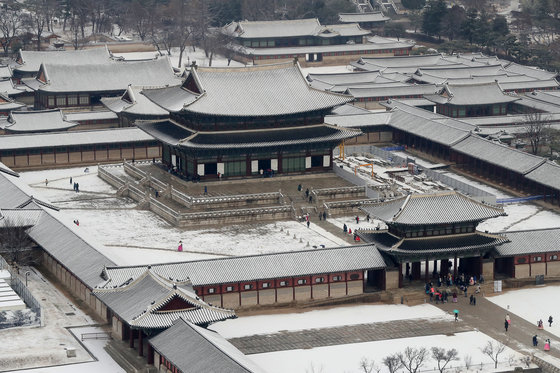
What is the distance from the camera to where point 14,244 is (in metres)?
81.6

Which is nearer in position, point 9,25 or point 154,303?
point 154,303

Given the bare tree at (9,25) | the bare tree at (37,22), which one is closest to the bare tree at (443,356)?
the bare tree at (9,25)

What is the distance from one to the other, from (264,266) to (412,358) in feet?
46.0

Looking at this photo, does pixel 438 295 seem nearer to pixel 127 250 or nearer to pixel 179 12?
pixel 127 250

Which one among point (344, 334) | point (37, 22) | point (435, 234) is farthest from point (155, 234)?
point (37, 22)

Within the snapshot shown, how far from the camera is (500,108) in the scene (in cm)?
13612

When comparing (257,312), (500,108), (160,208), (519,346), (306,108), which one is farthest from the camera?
(500,108)

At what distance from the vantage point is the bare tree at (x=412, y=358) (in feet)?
208

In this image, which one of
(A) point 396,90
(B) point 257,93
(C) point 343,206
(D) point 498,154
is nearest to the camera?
(C) point 343,206

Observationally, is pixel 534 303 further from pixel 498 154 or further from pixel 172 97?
pixel 172 97

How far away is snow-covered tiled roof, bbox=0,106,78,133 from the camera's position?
391 ft

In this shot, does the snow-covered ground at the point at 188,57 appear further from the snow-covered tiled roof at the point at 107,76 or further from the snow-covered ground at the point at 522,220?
the snow-covered ground at the point at 522,220

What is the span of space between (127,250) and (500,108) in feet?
206

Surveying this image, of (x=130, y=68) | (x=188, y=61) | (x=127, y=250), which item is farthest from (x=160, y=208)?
(x=188, y=61)
